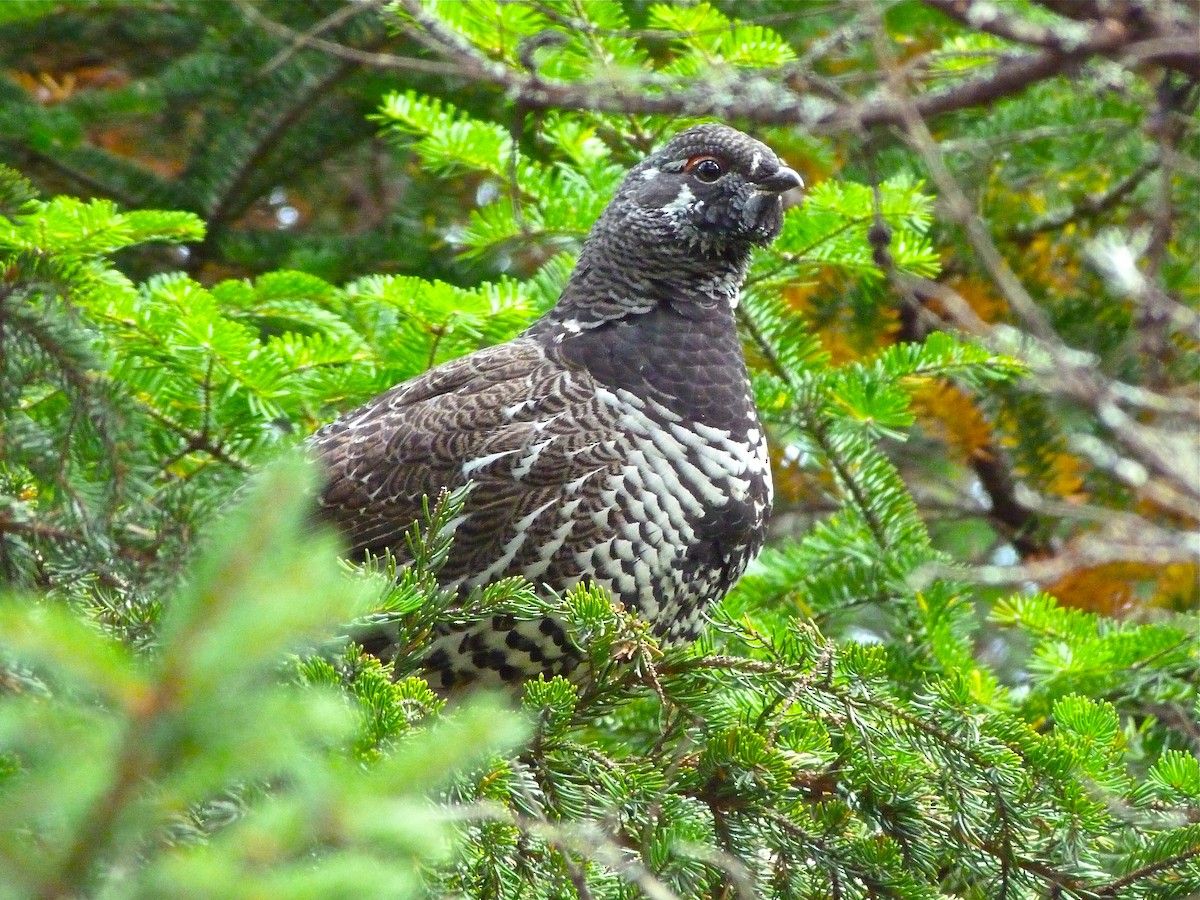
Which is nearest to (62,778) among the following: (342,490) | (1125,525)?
(1125,525)

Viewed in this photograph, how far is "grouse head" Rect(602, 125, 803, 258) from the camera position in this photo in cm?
378

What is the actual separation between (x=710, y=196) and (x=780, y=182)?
20 cm

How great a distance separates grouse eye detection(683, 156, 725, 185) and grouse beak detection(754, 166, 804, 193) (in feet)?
0.43

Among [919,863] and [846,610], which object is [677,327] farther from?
[919,863]

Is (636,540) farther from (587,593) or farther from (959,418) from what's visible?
(959,418)

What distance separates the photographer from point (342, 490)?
138 inches

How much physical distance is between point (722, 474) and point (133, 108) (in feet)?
9.11

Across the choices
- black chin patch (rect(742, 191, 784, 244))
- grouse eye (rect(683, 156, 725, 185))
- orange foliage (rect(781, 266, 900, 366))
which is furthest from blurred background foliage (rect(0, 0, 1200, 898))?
grouse eye (rect(683, 156, 725, 185))

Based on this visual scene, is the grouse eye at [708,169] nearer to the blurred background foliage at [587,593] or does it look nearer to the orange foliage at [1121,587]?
the blurred background foliage at [587,593]

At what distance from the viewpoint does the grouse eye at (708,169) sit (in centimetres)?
384

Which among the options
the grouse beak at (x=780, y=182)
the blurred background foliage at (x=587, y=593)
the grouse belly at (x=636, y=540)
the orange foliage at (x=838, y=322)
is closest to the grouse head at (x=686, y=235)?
the grouse beak at (x=780, y=182)

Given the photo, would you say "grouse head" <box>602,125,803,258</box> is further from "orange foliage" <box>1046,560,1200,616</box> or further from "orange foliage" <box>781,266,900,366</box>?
"orange foliage" <box>1046,560,1200,616</box>

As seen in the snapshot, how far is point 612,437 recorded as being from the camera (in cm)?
337

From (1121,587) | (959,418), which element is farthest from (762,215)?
(1121,587)
